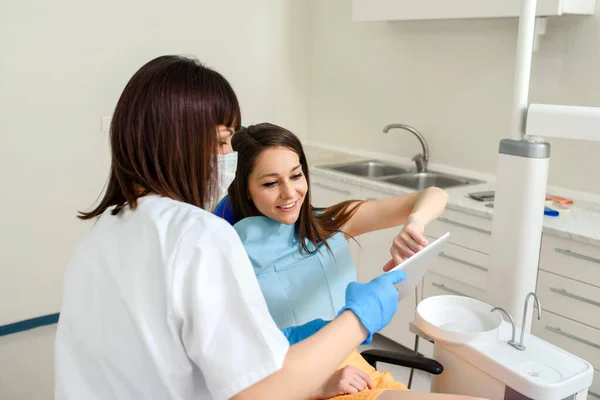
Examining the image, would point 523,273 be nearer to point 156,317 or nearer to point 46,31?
point 156,317

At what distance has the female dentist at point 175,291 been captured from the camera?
96 cm

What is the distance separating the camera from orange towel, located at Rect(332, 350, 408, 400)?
4.53 feet

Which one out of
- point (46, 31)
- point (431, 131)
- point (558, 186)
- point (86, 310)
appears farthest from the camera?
point (431, 131)

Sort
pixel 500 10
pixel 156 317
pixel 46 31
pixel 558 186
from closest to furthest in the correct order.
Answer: pixel 156 317
pixel 500 10
pixel 558 186
pixel 46 31

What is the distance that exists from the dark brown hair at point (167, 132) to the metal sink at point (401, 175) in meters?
2.08

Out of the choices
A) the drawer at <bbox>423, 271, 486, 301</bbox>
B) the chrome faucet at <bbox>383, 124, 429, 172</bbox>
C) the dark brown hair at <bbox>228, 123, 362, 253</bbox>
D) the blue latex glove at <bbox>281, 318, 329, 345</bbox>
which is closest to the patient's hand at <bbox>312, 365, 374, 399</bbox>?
the blue latex glove at <bbox>281, 318, 329, 345</bbox>

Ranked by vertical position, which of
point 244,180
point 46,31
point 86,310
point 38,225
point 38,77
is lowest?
point 38,225

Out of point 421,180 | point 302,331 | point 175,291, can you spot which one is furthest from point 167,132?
point 421,180

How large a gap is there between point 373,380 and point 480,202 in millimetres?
1370

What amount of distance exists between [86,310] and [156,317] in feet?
0.63

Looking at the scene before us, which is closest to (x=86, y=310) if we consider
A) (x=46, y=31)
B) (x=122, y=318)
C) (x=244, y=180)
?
(x=122, y=318)

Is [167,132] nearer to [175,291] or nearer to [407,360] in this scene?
[175,291]

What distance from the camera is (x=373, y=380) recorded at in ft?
5.10

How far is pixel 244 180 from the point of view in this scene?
5.38ft
